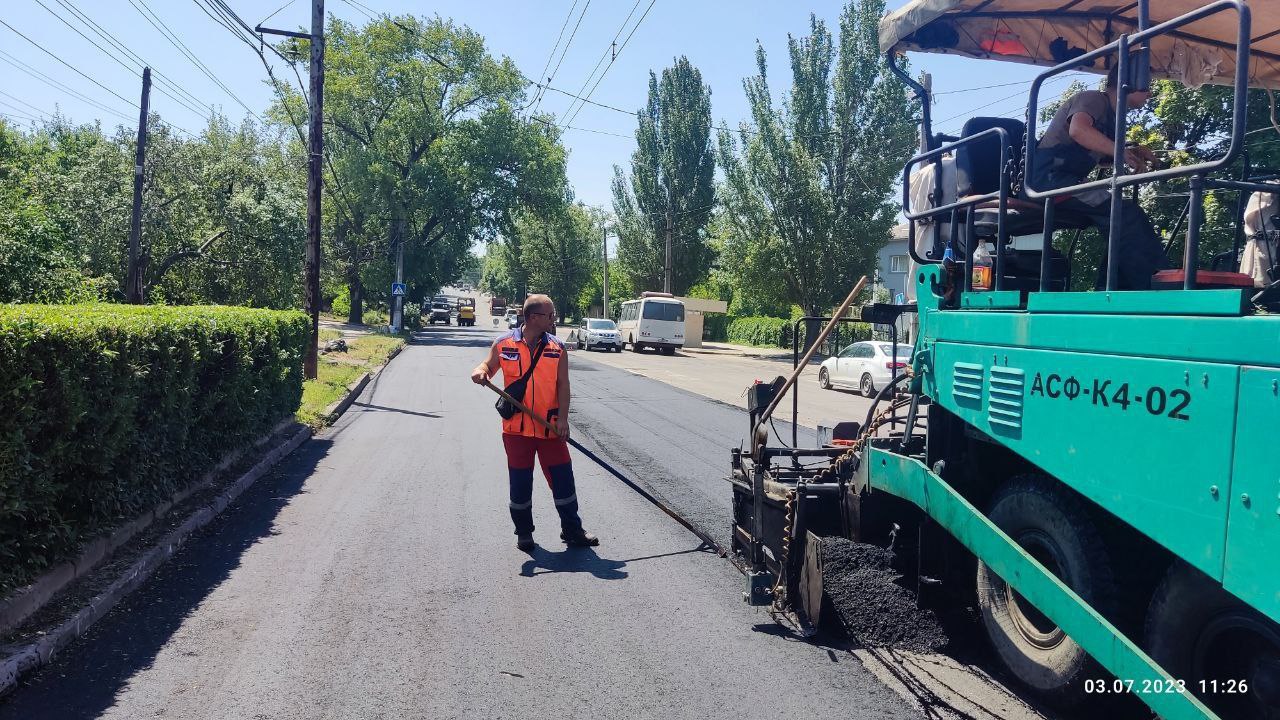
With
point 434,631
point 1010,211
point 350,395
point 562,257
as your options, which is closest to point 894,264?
point 562,257

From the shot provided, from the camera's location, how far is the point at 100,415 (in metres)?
5.27

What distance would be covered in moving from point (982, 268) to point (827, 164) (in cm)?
3448

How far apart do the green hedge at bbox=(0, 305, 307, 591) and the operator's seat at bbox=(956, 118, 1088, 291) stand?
4729mm

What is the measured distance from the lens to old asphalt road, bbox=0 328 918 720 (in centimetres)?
391

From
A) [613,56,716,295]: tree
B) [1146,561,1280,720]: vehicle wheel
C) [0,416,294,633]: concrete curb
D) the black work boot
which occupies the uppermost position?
[613,56,716,295]: tree

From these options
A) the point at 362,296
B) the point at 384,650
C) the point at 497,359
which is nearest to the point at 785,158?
the point at 362,296

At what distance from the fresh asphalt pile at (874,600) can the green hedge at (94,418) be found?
412cm

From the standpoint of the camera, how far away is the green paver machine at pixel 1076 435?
2639 mm

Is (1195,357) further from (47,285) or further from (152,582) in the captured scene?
(47,285)

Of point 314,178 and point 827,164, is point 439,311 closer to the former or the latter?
point 827,164

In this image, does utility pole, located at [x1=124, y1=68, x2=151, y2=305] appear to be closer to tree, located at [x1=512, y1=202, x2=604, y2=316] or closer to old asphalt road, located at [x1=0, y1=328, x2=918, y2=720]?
old asphalt road, located at [x1=0, y1=328, x2=918, y2=720]

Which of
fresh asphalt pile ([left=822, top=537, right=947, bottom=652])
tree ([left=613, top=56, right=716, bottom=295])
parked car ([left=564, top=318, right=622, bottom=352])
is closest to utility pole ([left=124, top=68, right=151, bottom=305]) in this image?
fresh asphalt pile ([left=822, top=537, right=947, bottom=652])

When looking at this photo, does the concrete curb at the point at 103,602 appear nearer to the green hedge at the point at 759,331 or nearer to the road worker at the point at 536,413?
the road worker at the point at 536,413

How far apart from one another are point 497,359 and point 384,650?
2588 mm
